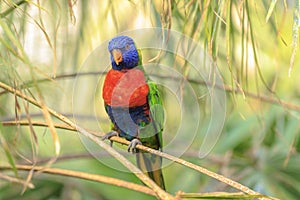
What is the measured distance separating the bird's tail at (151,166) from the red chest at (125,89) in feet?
0.44

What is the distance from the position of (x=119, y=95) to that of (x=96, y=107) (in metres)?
0.45

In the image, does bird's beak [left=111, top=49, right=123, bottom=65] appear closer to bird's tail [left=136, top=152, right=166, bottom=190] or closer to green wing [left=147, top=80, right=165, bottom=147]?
green wing [left=147, top=80, right=165, bottom=147]

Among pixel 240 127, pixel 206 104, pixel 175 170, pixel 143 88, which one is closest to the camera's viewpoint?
pixel 143 88

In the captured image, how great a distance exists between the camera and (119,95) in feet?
3.68

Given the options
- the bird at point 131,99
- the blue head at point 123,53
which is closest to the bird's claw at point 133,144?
the bird at point 131,99

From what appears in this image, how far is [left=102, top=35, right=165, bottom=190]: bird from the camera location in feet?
3.53

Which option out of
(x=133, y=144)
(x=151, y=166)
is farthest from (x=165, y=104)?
(x=133, y=144)

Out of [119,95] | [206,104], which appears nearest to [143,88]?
[119,95]

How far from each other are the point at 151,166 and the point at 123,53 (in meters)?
0.29

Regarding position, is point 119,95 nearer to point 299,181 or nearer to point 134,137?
point 134,137

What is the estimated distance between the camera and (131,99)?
1118 mm

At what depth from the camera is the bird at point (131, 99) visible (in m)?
1.08

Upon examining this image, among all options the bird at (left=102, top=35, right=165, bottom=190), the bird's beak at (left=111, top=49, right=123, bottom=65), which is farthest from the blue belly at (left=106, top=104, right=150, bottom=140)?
the bird's beak at (left=111, top=49, right=123, bottom=65)

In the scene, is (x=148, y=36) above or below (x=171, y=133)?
above
